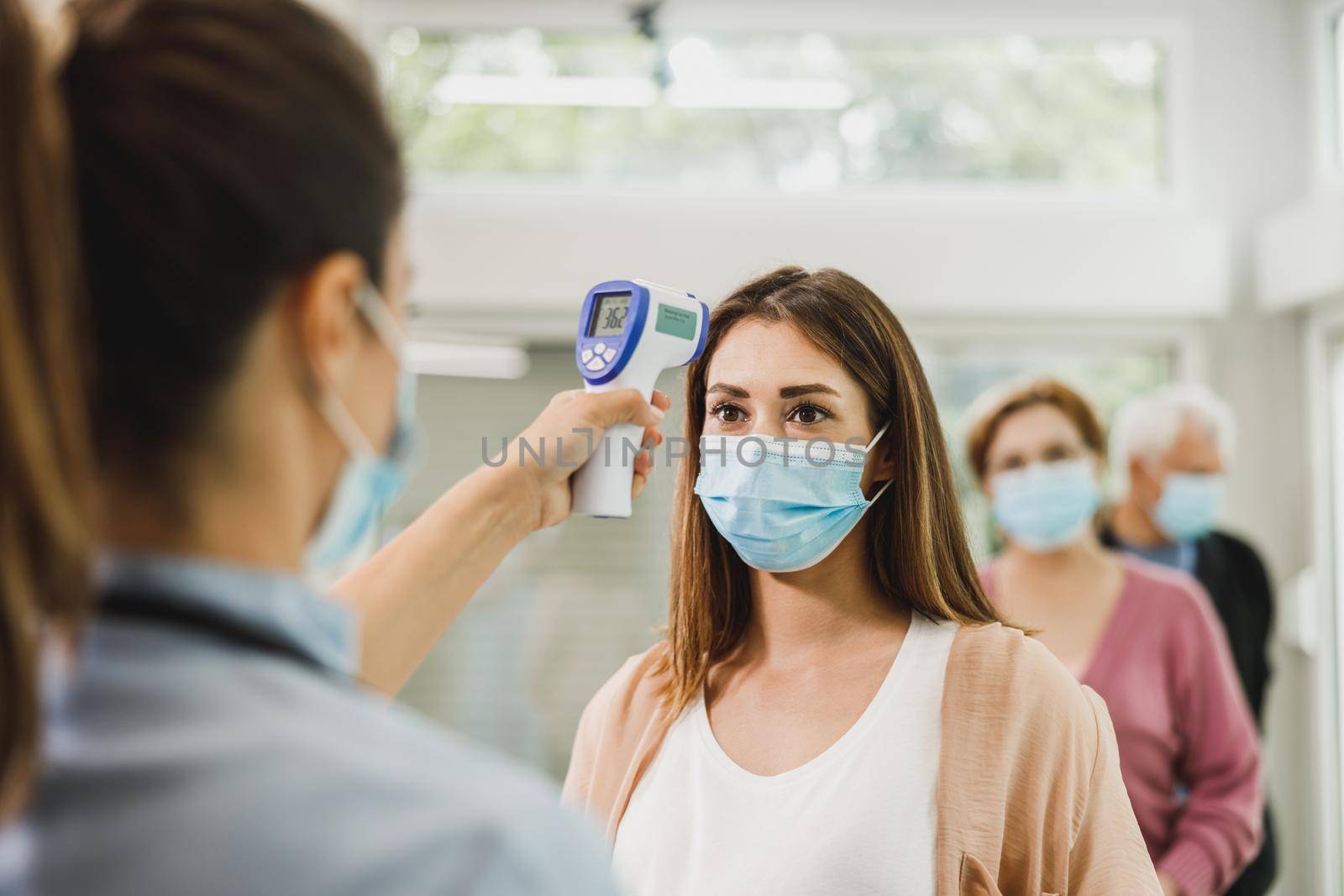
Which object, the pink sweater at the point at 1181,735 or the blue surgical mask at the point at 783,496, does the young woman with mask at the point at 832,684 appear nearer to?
the blue surgical mask at the point at 783,496

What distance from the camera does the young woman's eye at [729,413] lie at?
1.60 metres

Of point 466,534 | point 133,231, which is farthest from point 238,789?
point 466,534

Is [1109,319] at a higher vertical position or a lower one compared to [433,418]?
higher

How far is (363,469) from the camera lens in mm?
709

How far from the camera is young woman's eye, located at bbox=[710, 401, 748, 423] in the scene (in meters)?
1.60

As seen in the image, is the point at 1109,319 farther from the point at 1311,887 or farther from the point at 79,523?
the point at 79,523

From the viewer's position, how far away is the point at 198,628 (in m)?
Answer: 0.57

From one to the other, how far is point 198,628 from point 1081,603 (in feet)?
7.42

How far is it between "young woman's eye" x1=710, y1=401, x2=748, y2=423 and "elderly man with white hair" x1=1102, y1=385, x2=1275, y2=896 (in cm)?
183

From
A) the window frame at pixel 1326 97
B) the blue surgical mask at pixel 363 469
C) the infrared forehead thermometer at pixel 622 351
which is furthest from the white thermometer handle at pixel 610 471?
the window frame at pixel 1326 97

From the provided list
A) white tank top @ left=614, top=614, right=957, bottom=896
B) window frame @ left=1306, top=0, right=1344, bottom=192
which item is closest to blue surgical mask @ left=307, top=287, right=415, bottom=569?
white tank top @ left=614, top=614, right=957, bottom=896

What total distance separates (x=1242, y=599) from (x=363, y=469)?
9.28 feet

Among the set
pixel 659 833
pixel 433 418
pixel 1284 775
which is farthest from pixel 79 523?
pixel 1284 775

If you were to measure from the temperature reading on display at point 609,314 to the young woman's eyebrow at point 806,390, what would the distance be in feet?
1.05
